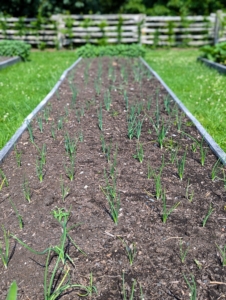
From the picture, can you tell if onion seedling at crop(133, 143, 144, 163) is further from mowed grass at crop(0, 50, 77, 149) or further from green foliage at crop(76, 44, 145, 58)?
green foliage at crop(76, 44, 145, 58)

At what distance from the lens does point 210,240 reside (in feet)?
6.93

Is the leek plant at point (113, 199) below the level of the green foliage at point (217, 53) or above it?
above

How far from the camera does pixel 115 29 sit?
14.9m

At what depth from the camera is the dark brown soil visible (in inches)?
72.5

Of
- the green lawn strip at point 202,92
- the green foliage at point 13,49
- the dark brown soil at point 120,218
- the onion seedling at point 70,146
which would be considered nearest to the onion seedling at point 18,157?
the dark brown soil at point 120,218

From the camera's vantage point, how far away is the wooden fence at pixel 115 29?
14.9m

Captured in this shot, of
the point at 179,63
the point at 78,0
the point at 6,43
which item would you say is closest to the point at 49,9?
the point at 78,0

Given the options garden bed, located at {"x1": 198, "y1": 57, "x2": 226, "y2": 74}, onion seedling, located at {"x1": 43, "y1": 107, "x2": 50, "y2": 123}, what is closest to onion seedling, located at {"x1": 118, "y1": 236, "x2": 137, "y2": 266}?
onion seedling, located at {"x1": 43, "y1": 107, "x2": 50, "y2": 123}

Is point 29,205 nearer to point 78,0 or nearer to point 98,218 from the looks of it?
point 98,218

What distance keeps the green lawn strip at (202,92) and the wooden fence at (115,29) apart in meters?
6.56

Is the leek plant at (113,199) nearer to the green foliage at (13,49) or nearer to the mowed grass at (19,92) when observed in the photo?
the mowed grass at (19,92)

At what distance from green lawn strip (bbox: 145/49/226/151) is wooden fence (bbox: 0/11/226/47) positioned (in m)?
6.56

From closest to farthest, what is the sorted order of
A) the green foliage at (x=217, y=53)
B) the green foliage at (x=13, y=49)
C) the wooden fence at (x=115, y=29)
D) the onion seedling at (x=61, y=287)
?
the onion seedling at (x=61, y=287) → the green foliage at (x=217, y=53) → the green foliage at (x=13, y=49) → the wooden fence at (x=115, y=29)

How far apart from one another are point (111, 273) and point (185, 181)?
3.82ft
